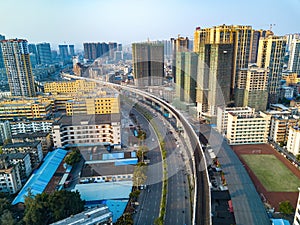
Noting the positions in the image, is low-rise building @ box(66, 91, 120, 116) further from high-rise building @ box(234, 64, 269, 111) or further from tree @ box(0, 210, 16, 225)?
high-rise building @ box(234, 64, 269, 111)

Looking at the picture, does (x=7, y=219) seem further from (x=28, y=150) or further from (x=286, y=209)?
(x=286, y=209)

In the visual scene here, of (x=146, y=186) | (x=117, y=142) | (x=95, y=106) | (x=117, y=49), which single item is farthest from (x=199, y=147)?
(x=117, y=49)

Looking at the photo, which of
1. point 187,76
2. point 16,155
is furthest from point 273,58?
point 16,155

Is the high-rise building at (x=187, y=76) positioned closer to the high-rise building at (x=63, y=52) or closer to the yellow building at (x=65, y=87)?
the yellow building at (x=65, y=87)

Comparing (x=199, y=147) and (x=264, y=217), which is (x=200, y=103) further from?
(x=264, y=217)

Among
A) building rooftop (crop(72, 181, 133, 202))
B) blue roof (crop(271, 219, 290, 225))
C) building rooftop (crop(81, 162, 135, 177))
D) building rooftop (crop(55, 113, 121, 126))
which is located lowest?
building rooftop (crop(72, 181, 133, 202))

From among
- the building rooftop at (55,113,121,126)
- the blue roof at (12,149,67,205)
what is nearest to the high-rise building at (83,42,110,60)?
the building rooftop at (55,113,121,126)
